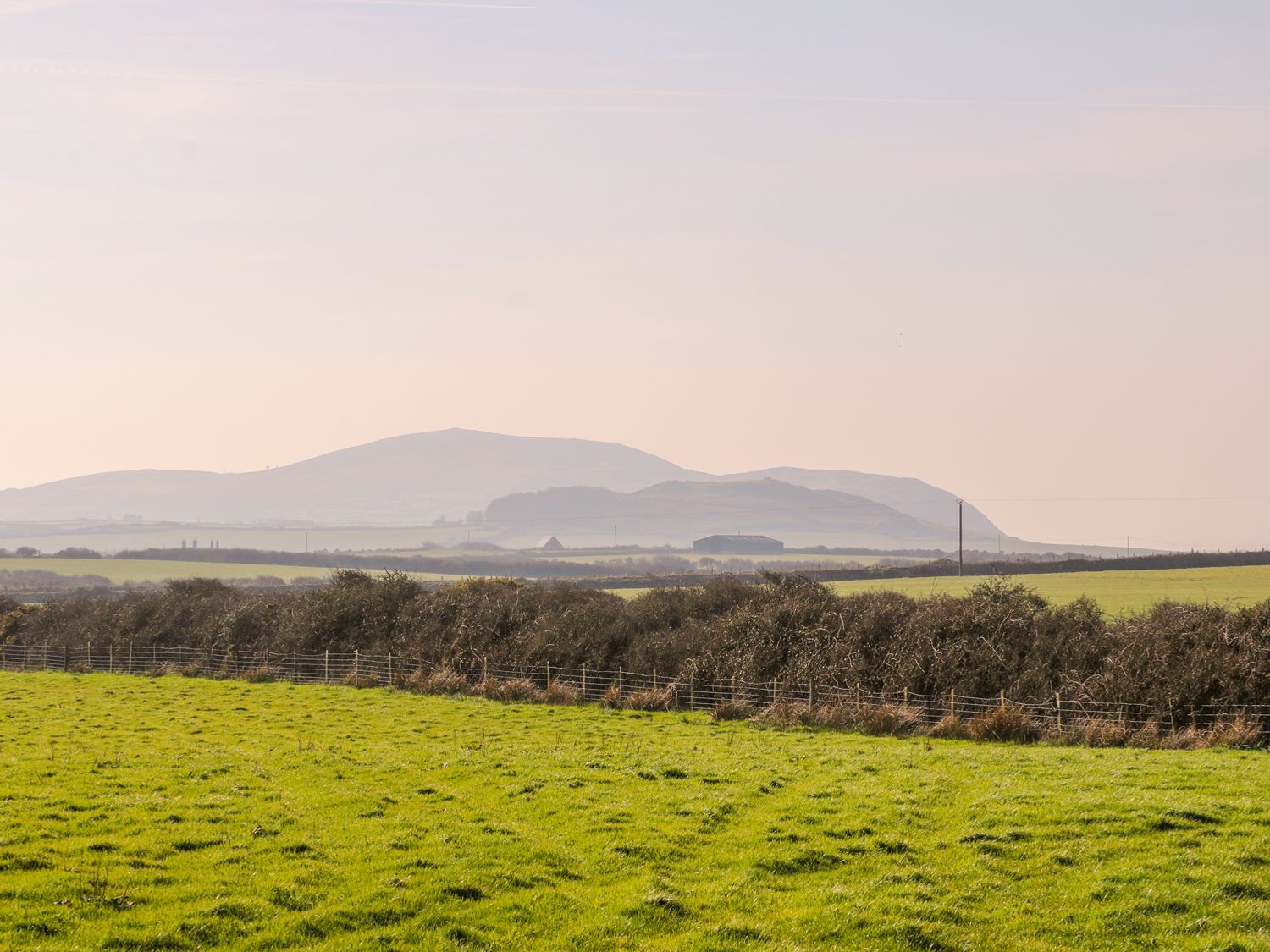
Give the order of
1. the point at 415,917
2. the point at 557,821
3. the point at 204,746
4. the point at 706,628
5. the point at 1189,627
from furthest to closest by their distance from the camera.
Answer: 1. the point at 706,628
2. the point at 1189,627
3. the point at 204,746
4. the point at 557,821
5. the point at 415,917

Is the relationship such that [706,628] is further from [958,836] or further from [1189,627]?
[958,836]

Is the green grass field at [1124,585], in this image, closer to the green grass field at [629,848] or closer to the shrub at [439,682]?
the shrub at [439,682]

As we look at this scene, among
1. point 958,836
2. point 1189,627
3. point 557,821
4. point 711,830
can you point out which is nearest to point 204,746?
point 557,821

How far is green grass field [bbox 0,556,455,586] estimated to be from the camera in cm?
15975

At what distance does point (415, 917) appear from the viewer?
1343 cm

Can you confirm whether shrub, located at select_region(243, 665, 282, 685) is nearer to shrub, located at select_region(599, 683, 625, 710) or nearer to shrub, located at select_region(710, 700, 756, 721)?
shrub, located at select_region(599, 683, 625, 710)

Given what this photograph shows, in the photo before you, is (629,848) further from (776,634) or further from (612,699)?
(776,634)

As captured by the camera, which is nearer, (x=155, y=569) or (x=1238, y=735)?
(x=1238, y=735)

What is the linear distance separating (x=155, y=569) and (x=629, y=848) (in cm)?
16597

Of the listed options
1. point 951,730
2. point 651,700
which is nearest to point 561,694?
point 651,700

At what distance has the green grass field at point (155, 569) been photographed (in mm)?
159750

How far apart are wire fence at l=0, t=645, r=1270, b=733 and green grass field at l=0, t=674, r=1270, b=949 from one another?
5.41 m

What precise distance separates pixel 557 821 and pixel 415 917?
5452mm

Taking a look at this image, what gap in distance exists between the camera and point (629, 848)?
16.8 m
